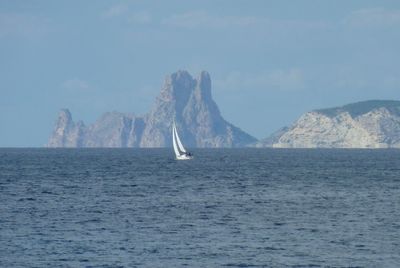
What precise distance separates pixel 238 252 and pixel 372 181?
77566mm

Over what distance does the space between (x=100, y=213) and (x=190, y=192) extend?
28.6 m

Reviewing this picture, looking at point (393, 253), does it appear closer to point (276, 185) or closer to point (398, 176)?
point (276, 185)

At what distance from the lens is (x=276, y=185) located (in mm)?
126750

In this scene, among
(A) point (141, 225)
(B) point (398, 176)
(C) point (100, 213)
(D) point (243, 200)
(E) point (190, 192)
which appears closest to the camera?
(A) point (141, 225)

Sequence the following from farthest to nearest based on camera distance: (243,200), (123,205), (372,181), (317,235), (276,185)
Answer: (372,181) < (276,185) < (243,200) < (123,205) < (317,235)

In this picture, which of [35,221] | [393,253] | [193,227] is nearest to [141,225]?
[193,227]

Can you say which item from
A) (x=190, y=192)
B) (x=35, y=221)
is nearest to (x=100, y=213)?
(x=35, y=221)

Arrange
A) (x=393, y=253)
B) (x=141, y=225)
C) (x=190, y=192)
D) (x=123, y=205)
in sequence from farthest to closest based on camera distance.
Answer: (x=190, y=192), (x=123, y=205), (x=141, y=225), (x=393, y=253)

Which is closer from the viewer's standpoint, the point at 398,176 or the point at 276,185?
the point at 276,185

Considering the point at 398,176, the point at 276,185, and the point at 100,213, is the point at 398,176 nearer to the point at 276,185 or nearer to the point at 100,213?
the point at 276,185

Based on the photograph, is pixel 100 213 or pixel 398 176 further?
pixel 398 176

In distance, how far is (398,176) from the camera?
A: 15312 centimetres

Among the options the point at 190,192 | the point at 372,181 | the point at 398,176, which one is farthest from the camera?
the point at 398,176

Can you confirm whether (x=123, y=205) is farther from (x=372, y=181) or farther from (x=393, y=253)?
(x=372, y=181)
